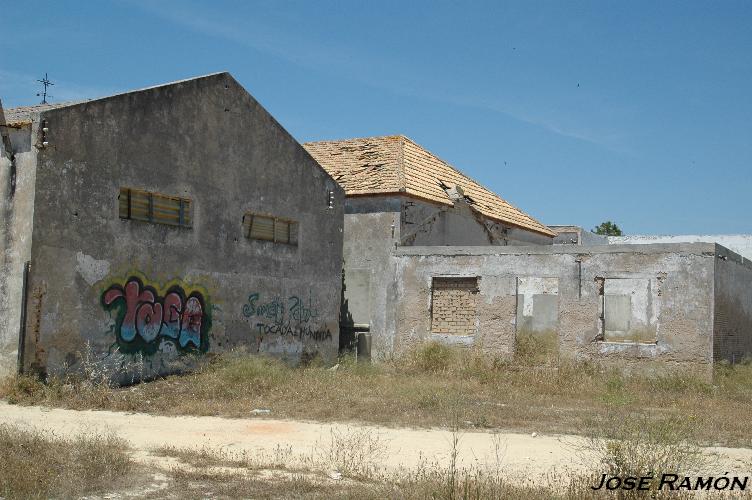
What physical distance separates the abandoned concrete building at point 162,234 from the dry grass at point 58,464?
415 centimetres

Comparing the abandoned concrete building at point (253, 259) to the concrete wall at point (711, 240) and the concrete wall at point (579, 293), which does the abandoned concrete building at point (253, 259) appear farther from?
the concrete wall at point (711, 240)

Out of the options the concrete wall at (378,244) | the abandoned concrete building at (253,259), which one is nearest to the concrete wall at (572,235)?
the abandoned concrete building at (253,259)

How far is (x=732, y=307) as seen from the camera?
1764 centimetres

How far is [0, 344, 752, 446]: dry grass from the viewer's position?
1149cm

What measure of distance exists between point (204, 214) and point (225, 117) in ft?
7.11

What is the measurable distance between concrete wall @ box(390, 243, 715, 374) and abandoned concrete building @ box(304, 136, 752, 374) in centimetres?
2

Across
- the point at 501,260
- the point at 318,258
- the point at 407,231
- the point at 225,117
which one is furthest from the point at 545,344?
the point at 225,117

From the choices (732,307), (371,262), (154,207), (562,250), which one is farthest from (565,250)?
(154,207)

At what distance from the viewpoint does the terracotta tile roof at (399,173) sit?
21406 mm

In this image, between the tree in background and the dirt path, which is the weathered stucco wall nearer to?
the dirt path

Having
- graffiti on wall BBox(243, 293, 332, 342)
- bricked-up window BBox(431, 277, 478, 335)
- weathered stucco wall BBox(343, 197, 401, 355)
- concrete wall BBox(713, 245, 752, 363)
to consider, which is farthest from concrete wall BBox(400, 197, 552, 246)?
concrete wall BBox(713, 245, 752, 363)

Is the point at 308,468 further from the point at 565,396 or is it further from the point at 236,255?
the point at 236,255

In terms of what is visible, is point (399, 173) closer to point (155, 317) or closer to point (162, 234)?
point (162, 234)

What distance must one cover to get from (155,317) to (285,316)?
3.95m
